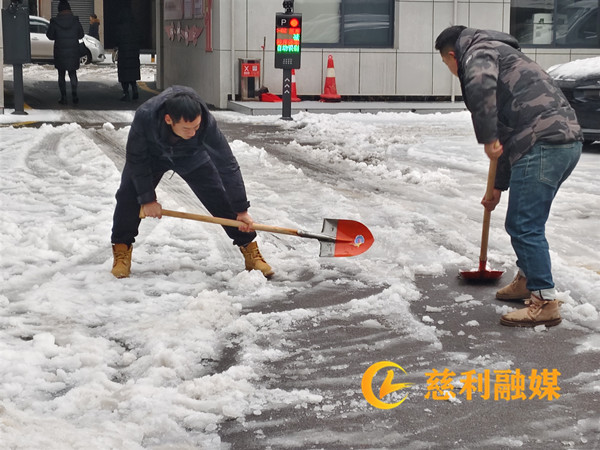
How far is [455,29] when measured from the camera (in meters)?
5.34

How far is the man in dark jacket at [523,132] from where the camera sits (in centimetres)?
505

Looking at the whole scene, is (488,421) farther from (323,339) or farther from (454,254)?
(454,254)

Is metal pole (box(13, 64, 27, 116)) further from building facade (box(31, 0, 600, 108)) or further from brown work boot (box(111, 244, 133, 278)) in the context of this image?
brown work boot (box(111, 244, 133, 278))

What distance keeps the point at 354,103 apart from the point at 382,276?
12737 millimetres

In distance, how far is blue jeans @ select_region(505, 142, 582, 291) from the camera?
5090mm

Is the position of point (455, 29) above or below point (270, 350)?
above

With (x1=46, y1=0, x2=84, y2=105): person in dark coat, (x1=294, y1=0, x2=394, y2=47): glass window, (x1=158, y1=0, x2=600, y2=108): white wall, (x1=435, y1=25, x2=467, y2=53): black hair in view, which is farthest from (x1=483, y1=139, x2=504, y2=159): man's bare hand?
(x1=46, y1=0, x2=84, y2=105): person in dark coat

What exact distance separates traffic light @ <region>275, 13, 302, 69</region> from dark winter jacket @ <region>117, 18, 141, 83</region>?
15.5 ft

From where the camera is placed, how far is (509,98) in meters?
5.20

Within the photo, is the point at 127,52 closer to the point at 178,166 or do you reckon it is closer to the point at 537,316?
the point at 178,166

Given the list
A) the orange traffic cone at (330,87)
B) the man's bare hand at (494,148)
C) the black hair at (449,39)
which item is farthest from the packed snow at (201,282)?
the orange traffic cone at (330,87)

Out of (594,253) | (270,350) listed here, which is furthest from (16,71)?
(270,350)

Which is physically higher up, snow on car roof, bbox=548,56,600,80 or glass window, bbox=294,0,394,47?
glass window, bbox=294,0,394,47

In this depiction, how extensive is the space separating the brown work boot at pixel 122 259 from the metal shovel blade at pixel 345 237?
1.22 m
